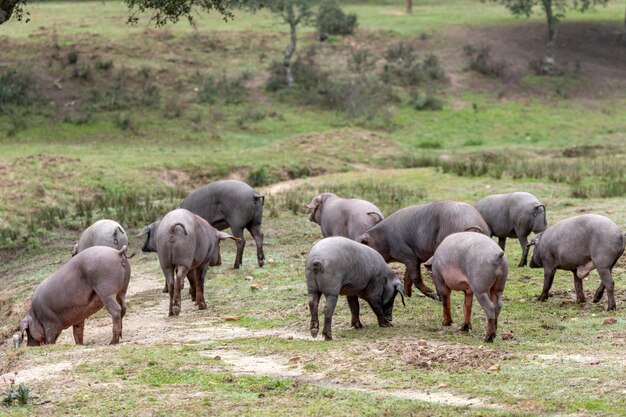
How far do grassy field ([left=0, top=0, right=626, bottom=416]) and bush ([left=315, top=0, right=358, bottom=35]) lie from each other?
0.65m

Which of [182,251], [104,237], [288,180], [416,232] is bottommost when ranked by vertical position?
[288,180]

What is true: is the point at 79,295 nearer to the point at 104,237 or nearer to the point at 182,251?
the point at 182,251

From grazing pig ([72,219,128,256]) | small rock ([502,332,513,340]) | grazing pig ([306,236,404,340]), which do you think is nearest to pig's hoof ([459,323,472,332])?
small rock ([502,332,513,340])

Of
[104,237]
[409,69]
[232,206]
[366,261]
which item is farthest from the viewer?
[409,69]

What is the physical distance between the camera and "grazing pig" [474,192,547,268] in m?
16.5

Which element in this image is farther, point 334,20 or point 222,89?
point 334,20

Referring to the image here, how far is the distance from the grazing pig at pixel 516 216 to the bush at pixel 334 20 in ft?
95.7

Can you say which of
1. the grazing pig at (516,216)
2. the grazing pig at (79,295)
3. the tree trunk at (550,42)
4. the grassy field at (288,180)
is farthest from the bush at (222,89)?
the grazing pig at (79,295)

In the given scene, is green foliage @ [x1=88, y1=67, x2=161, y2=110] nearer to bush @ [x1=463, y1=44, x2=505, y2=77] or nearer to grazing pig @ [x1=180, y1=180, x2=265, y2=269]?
bush @ [x1=463, y1=44, x2=505, y2=77]

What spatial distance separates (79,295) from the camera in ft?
40.8

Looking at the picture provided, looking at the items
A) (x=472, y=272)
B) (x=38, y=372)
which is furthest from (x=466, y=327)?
(x=38, y=372)

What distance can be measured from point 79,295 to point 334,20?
3590cm

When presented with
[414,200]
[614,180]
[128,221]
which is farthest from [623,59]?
[128,221]

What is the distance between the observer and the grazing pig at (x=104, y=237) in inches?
587
